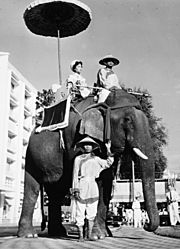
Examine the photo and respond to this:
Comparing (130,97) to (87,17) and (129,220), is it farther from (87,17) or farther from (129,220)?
(129,220)

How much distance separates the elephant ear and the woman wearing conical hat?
2.83 feet

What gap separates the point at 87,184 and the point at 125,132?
122cm

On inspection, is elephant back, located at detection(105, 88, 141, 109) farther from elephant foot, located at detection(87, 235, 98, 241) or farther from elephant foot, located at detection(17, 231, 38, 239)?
elephant foot, located at detection(17, 231, 38, 239)

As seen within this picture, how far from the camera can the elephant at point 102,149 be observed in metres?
6.86

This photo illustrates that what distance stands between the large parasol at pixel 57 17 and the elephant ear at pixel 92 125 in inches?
108

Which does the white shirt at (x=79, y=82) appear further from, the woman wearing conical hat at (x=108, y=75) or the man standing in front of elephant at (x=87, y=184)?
the man standing in front of elephant at (x=87, y=184)

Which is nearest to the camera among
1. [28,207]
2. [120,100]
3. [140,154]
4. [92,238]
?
[92,238]

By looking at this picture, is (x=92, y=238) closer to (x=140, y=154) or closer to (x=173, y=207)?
(x=140, y=154)

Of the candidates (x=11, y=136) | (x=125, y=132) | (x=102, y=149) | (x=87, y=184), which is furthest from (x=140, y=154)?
(x=11, y=136)

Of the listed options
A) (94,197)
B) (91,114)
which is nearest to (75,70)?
(91,114)

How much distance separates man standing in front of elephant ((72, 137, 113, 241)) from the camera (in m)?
6.39

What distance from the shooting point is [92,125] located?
22.6 feet

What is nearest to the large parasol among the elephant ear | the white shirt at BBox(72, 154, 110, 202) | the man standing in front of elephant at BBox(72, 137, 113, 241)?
the elephant ear

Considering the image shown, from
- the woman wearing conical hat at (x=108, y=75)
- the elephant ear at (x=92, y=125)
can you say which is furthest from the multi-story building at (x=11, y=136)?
the elephant ear at (x=92, y=125)
